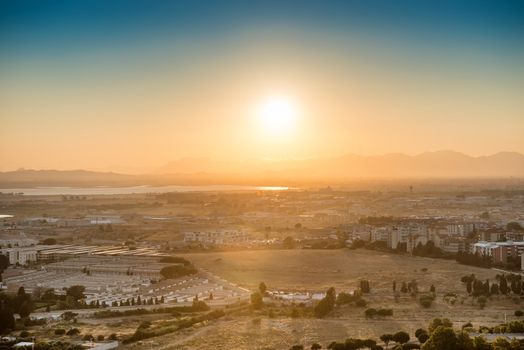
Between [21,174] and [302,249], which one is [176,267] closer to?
[302,249]

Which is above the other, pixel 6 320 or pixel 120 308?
pixel 6 320

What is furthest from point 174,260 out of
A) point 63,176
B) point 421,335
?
point 63,176

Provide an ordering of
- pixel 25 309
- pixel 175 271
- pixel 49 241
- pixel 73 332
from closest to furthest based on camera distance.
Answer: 1. pixel 73 332
2. pixel 25 309
3. pixel 175 271
4. pixel 49 241

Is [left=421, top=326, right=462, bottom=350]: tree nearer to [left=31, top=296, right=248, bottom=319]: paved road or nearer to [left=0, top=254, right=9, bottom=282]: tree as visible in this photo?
[left=31, top=296, right=248, bottom=319]: paved road

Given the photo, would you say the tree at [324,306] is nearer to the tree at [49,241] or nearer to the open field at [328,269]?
the open field at [328,269]

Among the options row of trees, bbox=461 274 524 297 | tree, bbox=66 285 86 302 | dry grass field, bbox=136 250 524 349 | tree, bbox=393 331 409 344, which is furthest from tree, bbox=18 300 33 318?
row of trees, bbox=461 274 524 297

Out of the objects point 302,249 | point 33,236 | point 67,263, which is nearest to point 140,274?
point 67,263

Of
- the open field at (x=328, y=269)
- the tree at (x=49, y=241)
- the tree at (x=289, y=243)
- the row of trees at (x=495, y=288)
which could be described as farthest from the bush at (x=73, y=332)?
the tree at (x=49, y=241)

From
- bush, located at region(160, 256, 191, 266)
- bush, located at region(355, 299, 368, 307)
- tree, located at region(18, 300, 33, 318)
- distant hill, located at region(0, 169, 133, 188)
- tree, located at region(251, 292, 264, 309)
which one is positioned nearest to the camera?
tree, located at region(18, 300, 33, 318)

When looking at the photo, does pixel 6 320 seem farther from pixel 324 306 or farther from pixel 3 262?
pixel 3 262
